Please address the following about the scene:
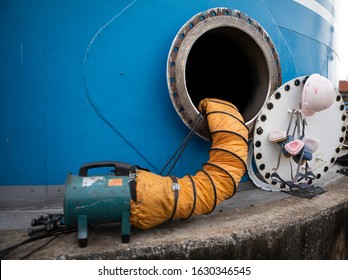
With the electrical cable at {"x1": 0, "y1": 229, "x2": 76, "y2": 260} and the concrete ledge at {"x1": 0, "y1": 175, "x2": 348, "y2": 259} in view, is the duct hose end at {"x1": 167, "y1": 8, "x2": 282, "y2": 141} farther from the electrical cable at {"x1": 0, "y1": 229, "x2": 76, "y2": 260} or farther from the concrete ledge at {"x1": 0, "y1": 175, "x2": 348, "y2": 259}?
the electrical cable at {"x1": 0, "y1": 229, "x2": 76, "y2": 260}

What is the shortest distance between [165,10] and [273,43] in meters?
1.21

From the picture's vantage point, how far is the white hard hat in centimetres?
257

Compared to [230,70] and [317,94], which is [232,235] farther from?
[230,70]

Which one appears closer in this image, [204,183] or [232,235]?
[232,235]

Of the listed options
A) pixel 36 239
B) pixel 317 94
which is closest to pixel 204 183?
pixel 36 239

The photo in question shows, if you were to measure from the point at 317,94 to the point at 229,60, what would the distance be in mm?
1712

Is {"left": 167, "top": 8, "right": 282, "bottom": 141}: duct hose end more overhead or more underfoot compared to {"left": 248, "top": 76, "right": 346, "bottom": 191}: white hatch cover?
more overhead

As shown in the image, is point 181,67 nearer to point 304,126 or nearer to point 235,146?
point 235,146

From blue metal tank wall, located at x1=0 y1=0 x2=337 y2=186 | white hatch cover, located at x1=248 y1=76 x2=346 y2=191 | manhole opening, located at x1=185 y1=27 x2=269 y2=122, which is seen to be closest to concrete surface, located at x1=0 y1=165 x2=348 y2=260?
white hatch cover, located at x1=248 y1=76 x2=346 y2=191

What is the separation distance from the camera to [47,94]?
2373 mm

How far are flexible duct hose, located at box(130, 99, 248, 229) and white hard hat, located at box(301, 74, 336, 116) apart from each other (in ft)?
2.45

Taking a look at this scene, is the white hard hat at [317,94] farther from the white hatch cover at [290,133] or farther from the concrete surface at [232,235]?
the concrete surface at [232,235]

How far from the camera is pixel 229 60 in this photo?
13.3ft

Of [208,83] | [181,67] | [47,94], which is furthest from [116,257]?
[208,83]
